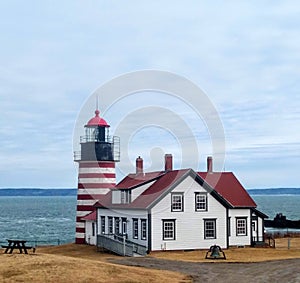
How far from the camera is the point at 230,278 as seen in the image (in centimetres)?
2695

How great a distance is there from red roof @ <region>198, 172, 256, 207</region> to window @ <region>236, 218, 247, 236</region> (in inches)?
Answer: 38.7

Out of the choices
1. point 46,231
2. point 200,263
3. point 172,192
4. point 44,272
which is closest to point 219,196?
point 172,192

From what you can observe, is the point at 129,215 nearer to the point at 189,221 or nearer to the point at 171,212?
the point at 171,212

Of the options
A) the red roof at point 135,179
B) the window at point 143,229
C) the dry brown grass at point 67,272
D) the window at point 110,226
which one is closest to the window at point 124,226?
the window at point 110,226

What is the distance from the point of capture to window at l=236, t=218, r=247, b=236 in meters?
44.7

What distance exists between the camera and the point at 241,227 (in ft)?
147

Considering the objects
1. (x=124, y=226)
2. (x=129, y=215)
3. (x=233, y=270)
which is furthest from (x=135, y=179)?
(x=233, y=270)

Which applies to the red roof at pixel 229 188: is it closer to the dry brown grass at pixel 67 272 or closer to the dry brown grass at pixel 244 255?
the dry brown grass at pixel 244 255

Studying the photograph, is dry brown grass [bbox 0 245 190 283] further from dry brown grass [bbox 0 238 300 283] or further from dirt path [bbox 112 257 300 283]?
dirt path [bbox 112 257 300 283]

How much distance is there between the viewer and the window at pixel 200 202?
4297cm

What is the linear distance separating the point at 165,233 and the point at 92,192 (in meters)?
10.6

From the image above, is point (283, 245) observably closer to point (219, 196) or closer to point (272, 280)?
point (219, 196)

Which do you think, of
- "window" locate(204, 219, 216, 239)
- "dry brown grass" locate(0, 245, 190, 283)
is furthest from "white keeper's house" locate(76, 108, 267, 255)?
"dry brown grass" locate(0, 245, 190, 283)

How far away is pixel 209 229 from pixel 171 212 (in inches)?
113
